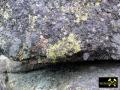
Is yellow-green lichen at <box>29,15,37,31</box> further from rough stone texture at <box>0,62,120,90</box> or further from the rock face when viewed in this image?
rough stone texture at <box>0,62,120,90</box>

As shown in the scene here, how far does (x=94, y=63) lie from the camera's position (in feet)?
6.51

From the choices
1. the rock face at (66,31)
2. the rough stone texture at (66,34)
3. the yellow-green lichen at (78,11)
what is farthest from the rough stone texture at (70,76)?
the yellow-green lichen at (78,11)

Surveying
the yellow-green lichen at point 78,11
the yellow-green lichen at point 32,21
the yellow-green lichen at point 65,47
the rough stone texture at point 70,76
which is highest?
the yellow-green lichen at point 78,11

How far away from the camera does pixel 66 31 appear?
6.15 feet

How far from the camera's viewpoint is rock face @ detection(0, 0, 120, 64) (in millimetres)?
1865

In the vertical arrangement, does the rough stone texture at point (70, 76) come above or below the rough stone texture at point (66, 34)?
below

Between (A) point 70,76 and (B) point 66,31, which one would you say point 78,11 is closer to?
(B) point 66,31

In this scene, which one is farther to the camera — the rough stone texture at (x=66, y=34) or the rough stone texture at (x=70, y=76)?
the rough stone texture at (x=70, y=76)

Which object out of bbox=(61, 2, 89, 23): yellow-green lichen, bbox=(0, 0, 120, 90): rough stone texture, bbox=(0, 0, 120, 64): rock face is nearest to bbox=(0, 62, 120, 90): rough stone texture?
bbox=(0, 0, 120, 90): rough stone texture

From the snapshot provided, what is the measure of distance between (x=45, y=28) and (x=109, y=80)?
0.45m

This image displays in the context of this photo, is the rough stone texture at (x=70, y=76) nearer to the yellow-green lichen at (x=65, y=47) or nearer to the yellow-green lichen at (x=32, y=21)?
the yellow-green lichen at (x=65, y=47)

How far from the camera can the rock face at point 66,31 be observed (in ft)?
6.12

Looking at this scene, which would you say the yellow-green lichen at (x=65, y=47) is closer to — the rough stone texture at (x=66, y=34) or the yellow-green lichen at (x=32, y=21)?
the rough stone texture at (x=66, y=34)

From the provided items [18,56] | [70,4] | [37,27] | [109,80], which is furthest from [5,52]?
[109,80]
